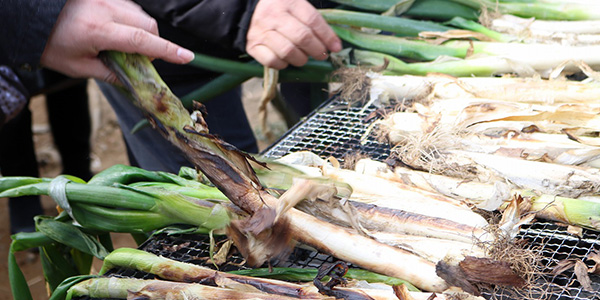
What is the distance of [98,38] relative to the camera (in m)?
1.48

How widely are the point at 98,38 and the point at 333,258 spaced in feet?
2.66

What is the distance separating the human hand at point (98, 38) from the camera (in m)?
1.46

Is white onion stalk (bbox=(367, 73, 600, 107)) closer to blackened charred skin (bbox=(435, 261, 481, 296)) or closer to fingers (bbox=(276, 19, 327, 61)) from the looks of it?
fingers (bbox=(276, 19, 327, 61))

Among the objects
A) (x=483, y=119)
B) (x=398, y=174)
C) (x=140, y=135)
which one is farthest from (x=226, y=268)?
(x=140, y=135)

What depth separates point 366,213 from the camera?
1.40m

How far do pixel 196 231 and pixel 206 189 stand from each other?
0.13m

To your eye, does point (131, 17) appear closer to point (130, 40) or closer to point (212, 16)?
point (130, 40)

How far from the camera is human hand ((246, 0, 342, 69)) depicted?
212cm

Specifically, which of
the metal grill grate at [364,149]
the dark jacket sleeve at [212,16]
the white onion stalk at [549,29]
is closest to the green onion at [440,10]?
the white onion stalk at [549,29]

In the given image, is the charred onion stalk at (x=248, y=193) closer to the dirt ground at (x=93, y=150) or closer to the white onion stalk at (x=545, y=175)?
the white onion stalk at (x=545, y=175)

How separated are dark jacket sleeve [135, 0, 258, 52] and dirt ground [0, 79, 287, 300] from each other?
127cm

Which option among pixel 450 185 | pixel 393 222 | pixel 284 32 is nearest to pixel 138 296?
pixel 393 222

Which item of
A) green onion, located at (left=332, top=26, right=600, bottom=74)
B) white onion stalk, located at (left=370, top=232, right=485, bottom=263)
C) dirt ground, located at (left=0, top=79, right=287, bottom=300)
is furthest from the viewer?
dirt ground, located at (left=0, top=79, right=287, bottom=300)

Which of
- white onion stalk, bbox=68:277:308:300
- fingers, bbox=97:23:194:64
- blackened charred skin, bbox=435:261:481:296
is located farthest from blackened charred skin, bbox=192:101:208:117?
blackened charred skin, bbox=435:261:481:296
